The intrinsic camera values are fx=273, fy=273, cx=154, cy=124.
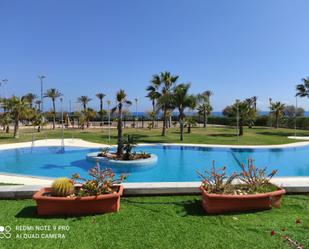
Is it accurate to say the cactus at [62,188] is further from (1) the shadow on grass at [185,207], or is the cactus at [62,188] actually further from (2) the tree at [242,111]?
(2) the tree at [242,111]

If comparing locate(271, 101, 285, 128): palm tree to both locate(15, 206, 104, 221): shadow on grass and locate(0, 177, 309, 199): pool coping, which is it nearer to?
locate(0, 177, 309, 199): pool coping

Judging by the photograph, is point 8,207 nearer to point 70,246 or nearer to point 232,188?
point 70,246

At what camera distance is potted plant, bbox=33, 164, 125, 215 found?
4906 millimetres

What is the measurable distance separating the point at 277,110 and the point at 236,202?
33709 millimetres

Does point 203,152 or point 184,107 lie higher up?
point 184,107

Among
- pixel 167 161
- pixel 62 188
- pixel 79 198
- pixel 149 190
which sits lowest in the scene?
pixel 167 161

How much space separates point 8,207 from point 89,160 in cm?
763

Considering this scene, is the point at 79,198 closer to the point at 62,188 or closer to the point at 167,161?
the point at 62,188

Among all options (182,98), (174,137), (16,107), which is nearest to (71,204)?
(182,98)

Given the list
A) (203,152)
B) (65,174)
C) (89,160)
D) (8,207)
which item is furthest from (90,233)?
(203,152)

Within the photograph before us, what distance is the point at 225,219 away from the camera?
477cm

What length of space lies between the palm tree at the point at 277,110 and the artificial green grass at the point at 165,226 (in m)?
32.4

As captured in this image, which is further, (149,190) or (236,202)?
(149,190)

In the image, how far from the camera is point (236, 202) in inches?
198
